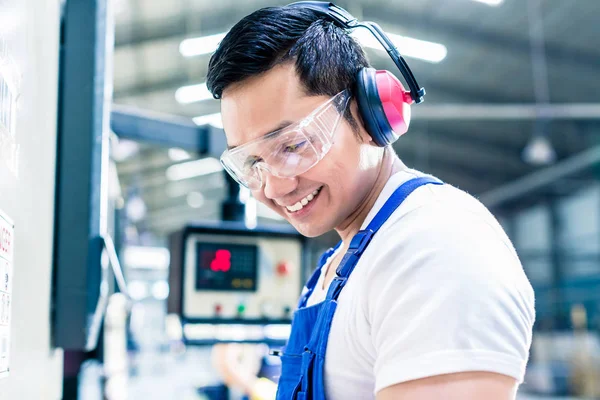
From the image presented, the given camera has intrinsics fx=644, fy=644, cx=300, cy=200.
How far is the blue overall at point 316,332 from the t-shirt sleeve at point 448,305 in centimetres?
14

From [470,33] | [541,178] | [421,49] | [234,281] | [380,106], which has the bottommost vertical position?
[234,281]

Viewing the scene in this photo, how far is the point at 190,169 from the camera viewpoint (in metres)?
14.2

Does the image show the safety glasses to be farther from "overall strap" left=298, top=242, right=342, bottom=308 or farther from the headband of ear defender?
"overall strap" left=298, top=242, right=342, bottom=308

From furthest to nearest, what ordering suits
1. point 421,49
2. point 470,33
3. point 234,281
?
point 421,49 < point 470,33 < point 234,281

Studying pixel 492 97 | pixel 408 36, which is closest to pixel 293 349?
pixel 408 36

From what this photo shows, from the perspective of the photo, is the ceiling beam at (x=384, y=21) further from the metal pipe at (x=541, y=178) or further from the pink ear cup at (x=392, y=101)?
the pink ear cup at (x=392, y=101)

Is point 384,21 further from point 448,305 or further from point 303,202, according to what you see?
point 448,305

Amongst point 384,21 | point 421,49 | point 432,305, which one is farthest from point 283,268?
point 421,49

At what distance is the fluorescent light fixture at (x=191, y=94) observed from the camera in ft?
31.3

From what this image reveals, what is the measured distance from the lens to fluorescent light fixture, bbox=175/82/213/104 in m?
9.53

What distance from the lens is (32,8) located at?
46.7 inches

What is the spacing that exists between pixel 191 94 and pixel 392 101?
8.92 metres

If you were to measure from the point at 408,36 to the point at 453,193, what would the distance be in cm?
700

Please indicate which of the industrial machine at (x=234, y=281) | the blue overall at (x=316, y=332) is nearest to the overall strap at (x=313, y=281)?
the blue overall at (x=316, y=332)
